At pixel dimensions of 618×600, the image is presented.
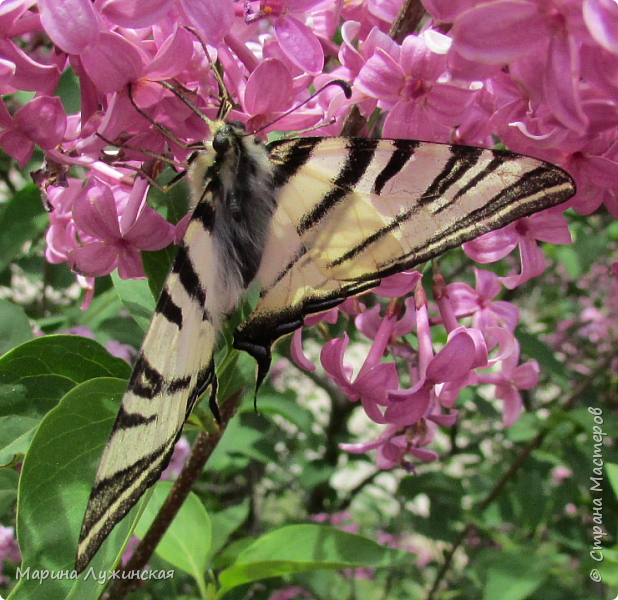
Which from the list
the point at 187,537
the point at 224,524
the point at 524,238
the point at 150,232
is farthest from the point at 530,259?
the point at 224,524

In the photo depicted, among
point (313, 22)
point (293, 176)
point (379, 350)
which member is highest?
point (313, 22)

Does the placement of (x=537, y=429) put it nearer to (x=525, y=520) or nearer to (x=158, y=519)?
(x=525, y=520)

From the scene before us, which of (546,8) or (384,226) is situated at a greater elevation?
(546,8)

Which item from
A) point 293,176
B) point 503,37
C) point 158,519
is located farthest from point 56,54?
point 158,519

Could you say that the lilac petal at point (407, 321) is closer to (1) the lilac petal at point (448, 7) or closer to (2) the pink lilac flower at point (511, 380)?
(2) the pink lilac flower at point (511, 380)

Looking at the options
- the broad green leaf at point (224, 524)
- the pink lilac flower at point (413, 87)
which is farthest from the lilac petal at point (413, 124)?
the broad green leaf at point (224, 524)

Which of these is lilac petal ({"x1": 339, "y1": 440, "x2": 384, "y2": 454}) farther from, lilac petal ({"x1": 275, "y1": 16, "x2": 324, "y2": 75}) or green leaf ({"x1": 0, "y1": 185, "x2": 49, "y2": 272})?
green leaf ({"x1": 0, "y1": 185, "x2": 49, "y2": 272})
